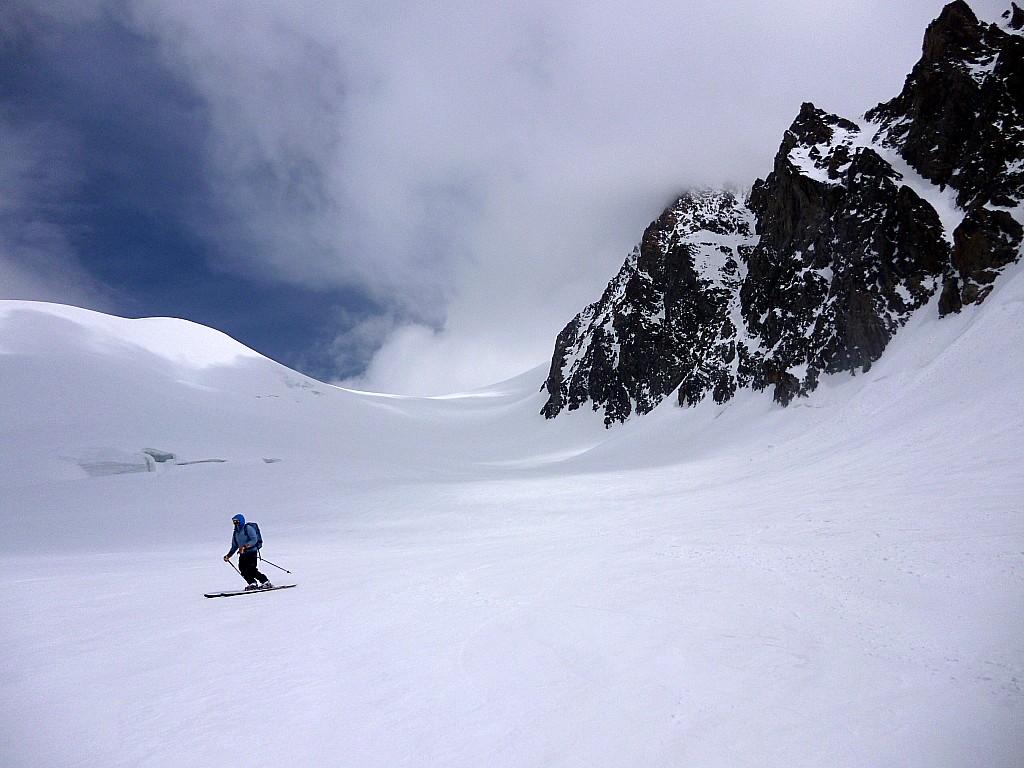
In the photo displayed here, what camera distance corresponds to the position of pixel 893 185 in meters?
38.1

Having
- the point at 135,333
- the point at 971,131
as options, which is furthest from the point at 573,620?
the point at 135,333

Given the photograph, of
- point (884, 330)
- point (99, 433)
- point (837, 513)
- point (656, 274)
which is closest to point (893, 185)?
point (884, 330)

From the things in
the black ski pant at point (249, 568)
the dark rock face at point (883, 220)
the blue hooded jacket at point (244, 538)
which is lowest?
the black ski pant at point (249, 568)

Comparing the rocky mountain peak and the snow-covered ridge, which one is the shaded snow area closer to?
the rocky mountain peak

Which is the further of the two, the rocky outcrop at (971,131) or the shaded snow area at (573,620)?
the rocky outcrop at (971,131)

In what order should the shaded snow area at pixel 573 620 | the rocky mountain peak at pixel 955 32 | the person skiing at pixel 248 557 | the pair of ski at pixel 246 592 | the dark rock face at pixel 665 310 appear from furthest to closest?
the dark rock face at pixel 665 310
the rocky mountain peak at pixel 955 32
the person skiing at pixel 248 557
the pair of ski at pixel 246 592
the shaded snow area at pixel 573 620

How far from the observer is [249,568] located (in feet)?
34.6

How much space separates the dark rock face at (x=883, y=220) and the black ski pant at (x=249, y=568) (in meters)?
38.1

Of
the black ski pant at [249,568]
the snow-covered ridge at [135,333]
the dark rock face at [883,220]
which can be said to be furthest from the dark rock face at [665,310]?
the black ski pant at [249,568]

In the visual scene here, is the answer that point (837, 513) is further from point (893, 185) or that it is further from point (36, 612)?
point (893, 185)

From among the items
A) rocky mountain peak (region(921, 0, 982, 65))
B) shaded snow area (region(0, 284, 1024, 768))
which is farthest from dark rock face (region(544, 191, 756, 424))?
shaded snow area (region(0, 284, 1024, 768))

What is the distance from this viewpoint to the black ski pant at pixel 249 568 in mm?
10500

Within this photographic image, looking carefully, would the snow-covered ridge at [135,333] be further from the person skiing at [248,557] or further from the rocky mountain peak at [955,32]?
the rocky mountain peak at [955,32]

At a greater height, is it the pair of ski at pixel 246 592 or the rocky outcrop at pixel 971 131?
the rocky outcrop at pixel 971 131
